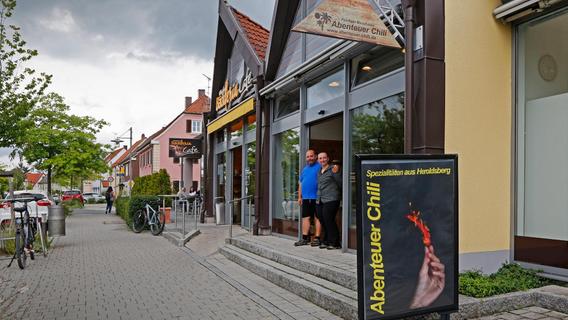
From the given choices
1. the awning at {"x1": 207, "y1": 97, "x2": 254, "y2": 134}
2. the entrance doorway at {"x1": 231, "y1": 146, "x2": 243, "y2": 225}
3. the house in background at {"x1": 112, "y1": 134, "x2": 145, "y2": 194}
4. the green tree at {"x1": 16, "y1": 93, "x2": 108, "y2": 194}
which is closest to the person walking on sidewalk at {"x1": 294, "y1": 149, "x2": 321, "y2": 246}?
the awning at {"x1": 207, "y1": 97, "x2": 254, "y2": 134}

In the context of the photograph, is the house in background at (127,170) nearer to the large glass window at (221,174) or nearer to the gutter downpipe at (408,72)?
the large glass window at (221,174)

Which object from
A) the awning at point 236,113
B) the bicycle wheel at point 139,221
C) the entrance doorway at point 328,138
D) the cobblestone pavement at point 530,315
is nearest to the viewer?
the cobblestone pavement at point 530,315

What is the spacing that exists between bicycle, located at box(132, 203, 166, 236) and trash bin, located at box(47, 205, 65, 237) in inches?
136

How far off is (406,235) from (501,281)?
90.0 inches

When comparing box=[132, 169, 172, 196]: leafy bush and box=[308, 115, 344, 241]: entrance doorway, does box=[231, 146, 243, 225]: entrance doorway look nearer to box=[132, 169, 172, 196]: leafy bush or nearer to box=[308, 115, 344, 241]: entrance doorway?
box=[132, 169, 172, 196]: leafy bush

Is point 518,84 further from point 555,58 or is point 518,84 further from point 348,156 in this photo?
point 348,156

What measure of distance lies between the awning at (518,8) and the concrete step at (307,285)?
12.5 ft

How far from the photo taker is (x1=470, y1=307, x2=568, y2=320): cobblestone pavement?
15.9 ft

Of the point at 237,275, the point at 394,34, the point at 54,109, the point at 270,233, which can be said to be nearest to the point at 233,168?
the point at 270,233

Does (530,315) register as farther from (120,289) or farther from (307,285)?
(120,289)

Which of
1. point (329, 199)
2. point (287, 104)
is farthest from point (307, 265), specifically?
point (287, 104)

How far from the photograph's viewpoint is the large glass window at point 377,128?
22.5 feet

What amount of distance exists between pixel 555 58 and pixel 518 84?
50 centimetres

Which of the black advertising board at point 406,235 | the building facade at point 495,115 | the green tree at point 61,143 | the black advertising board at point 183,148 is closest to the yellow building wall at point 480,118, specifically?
the building facade at point 495,115
